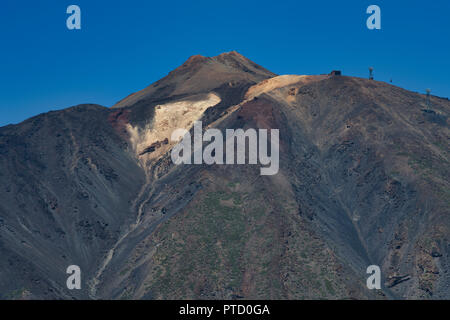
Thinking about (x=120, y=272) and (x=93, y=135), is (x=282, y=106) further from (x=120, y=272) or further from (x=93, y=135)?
(x=120, y=272)

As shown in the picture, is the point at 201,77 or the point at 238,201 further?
the point at 201,77

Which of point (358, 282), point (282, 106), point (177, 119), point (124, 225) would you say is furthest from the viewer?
point (177, 119)

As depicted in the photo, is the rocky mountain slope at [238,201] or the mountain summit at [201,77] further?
the mountain summit at [201,77]

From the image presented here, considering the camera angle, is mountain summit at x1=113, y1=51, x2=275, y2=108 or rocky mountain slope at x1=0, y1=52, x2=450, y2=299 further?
mountain summit at x1=113, y1=51, x2=275, y2=108

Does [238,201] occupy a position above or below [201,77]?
below

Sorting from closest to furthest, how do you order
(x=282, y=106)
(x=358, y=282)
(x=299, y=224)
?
(x=358, y=282) → (x=299, y=224) → (x=282, y=106)

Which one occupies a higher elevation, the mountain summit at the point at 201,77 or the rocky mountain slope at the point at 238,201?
the mountain summit at the point at 201,77

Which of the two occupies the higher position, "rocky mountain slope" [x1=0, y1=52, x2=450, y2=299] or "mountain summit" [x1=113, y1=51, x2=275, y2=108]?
"mountain summit" [x1=113, y1=51, x2=275, y2=108]

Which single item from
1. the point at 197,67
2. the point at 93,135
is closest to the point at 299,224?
the point at 93,135
